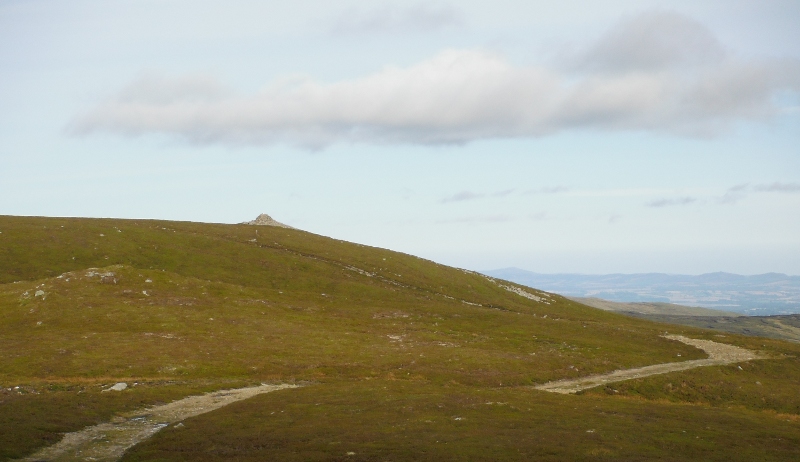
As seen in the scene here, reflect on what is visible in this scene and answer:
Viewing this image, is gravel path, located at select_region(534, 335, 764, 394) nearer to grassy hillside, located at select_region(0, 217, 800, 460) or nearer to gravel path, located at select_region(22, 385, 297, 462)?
grassy hillside, located at select_region(0, 217, 800, 460)

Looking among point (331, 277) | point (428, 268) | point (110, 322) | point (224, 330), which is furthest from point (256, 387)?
point (428, 268)

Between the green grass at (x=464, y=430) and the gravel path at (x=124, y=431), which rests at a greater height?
the green grass at (x=464, y=430)

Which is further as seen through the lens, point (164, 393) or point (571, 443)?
point (164, 393)

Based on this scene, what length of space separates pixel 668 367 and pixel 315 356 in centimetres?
4061

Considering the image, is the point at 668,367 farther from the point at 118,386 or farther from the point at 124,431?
the point at 124,431

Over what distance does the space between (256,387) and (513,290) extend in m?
96.0

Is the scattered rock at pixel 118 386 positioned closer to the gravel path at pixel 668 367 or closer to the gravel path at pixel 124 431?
the gravel path at pixel 124 431

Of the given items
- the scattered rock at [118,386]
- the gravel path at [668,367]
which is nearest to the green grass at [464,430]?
the gravel path at [668,367]

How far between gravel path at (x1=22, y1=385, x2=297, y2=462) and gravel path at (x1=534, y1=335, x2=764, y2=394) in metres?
29.5

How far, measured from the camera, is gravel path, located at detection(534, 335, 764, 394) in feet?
201

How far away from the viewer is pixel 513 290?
473 feet

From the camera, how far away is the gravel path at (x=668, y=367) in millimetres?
61297

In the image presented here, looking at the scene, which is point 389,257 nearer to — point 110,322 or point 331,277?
point 331,277

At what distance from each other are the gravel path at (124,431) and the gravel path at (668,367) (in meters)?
29.5
